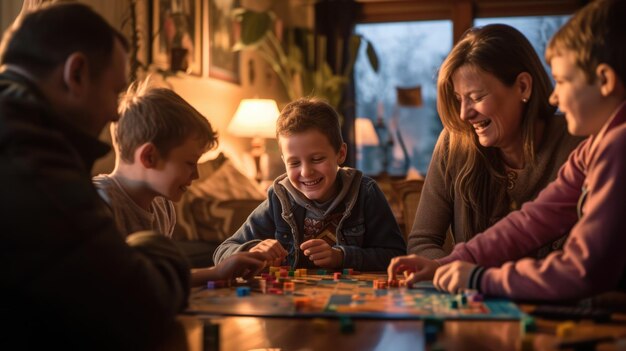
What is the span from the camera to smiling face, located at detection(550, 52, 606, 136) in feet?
4.32

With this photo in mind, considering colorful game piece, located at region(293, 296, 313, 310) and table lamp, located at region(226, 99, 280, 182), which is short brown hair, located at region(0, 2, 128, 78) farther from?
table lamp, located at region(226, 99, 280, 182)

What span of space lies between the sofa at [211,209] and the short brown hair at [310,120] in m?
2.03

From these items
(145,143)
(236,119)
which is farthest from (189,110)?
(236,119)

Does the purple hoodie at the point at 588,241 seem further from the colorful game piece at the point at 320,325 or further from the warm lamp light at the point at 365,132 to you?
the warm lamp light at the point at 365,132

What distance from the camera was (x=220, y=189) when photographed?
4984 millimetres

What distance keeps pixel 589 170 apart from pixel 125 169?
1.03 m

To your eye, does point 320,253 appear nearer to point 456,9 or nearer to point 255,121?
point 255,121

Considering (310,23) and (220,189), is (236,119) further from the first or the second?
(310,23)

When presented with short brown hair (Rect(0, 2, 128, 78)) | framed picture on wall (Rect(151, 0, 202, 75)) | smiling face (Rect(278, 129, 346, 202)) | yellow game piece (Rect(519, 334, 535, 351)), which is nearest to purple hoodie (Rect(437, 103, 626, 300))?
yellow game piece (Rect(519, 334, 535, 351))

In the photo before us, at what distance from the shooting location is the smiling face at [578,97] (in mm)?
1316

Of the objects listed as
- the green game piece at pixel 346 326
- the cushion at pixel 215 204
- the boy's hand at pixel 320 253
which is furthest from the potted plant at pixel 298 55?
the green game piece at pixel 346 326

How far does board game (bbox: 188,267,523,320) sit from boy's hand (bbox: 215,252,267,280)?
32mm

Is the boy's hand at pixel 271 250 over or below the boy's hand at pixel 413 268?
below

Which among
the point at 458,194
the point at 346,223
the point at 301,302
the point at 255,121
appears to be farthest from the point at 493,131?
the point at 255,121
